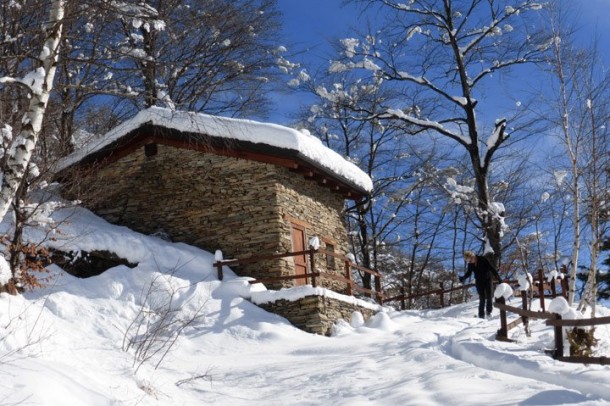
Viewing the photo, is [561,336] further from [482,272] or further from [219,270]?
[219,270]

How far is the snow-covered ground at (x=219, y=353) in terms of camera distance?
6055mm

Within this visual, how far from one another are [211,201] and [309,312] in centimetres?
409

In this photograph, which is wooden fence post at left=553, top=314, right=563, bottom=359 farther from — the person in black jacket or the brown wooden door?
the brown wooden door

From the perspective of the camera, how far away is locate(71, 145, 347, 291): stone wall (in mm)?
15633

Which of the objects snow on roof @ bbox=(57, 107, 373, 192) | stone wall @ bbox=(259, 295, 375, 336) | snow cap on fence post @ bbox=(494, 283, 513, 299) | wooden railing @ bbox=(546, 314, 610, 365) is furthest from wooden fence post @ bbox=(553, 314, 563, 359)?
snow on roof @ bbox=(57, 107, 373, 192)

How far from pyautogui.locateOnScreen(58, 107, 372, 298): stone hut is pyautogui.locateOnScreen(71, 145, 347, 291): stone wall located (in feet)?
0.08

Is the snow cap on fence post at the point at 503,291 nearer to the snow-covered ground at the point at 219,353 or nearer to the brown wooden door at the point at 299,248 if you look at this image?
the snow-covered ground at the point at 219,353

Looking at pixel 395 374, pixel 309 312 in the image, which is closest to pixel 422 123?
pixel 309 312

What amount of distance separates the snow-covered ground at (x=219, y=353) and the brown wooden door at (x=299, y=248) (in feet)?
6.63

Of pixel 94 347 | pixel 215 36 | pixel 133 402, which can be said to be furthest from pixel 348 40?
pixel 133 402

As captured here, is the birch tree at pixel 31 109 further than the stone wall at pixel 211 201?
No

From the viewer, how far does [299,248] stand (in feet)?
53.7

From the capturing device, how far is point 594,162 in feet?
37.3

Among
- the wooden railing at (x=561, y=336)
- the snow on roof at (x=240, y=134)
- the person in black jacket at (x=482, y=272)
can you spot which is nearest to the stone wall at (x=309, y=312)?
the person in black jacket at (x=482, y=272)
